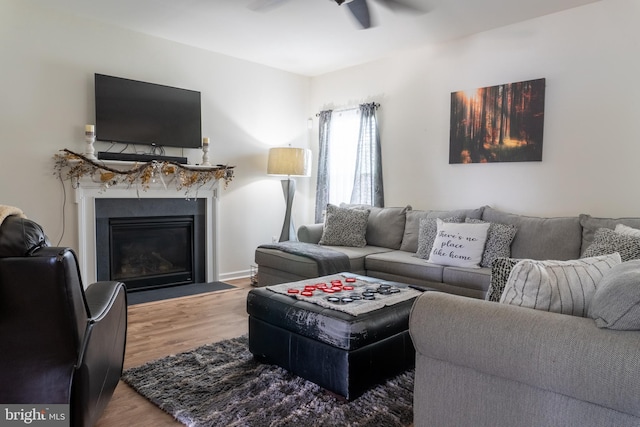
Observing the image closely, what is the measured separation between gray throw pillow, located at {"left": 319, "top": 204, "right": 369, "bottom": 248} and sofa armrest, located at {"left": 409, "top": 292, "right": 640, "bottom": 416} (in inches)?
109

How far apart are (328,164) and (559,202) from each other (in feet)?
8.96

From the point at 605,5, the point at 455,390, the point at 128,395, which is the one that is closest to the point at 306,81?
the point at 605,5

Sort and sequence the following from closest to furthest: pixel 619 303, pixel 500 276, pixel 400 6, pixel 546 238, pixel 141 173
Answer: pixel 619 303, pixel 500 276, pixel 546 238, pixel 400 6, pixel 141 173

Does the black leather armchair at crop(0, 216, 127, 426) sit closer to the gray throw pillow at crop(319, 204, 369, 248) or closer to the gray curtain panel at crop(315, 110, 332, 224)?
the gray throw pillow at crop(319, 204, 369, 248)

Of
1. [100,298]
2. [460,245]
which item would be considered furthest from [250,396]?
[460,245]

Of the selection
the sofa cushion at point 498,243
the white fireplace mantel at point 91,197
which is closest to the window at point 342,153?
the white fireplace mantel at point 91,197

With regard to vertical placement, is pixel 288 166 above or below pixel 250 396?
above

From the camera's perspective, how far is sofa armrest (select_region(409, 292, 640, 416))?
3.56 feet

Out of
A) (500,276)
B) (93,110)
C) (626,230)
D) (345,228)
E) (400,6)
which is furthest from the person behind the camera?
(345,228)

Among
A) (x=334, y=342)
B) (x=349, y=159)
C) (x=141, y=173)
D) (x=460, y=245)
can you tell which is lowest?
(x=334, y=342)

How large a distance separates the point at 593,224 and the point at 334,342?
2247mm

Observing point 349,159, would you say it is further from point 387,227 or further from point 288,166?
point 387,227

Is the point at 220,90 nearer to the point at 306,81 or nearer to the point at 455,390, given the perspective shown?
the point at 306,81

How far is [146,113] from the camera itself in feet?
13.3
